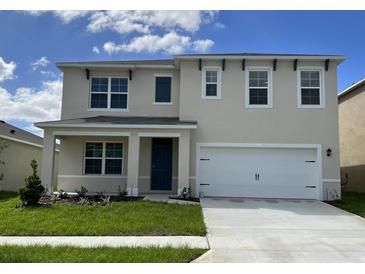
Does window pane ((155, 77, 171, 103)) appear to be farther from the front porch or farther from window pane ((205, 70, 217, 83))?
window pane ((205, 70, 217, 83))

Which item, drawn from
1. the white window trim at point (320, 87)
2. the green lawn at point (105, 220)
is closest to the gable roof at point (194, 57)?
the white window trim at point (320, 87)

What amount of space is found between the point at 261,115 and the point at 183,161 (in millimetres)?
3936

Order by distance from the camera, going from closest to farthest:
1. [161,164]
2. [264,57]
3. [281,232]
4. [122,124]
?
1. [281,232]
2. [122,124]
3. [264,57]
4. [161,164]

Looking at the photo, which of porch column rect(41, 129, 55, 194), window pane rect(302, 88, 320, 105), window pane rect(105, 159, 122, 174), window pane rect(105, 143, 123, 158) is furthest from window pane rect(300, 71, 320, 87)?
porch column rect(41, 129, 55, 194)

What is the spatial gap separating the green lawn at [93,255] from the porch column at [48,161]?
737 cm

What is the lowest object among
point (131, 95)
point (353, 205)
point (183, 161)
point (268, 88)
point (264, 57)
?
point (353, 205)

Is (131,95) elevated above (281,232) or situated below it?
above

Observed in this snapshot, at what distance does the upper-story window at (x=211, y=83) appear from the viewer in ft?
50.3

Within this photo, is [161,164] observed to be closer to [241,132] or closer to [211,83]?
[241,132]

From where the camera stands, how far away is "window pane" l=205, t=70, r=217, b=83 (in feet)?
50.7

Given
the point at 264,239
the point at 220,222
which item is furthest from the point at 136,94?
the point at 264,239

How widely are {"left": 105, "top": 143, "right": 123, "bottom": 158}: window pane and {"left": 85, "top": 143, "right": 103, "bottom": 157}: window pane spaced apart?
32cm

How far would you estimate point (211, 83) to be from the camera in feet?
50.6

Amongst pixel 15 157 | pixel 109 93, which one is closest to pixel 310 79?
pixel 109 93
